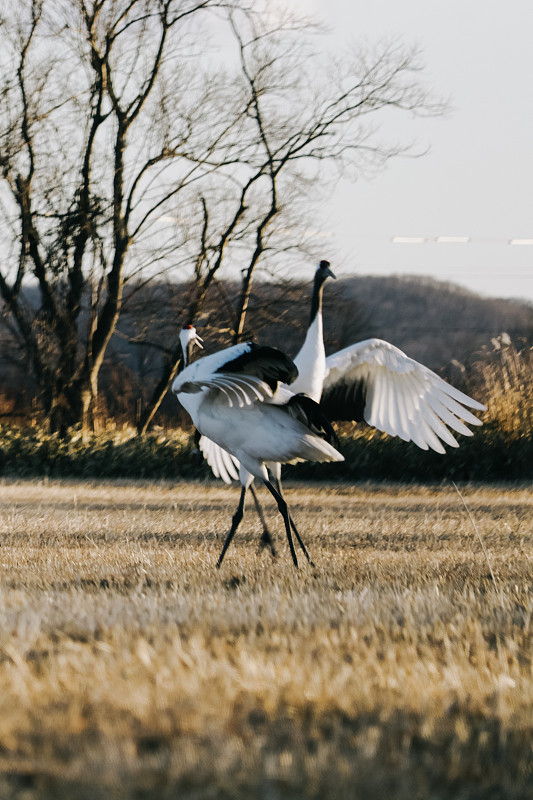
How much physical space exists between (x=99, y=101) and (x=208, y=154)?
210cm

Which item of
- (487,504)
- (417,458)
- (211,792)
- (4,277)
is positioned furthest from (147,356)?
(211,792)

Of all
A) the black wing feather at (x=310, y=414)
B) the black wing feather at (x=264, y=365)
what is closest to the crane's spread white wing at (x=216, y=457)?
the black wing feather at (x=310, y=414)

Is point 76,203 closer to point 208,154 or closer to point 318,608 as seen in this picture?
point 208,154

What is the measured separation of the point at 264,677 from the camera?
2953 mm

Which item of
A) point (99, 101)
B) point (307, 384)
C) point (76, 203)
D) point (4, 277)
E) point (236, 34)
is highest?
point (236, 34)

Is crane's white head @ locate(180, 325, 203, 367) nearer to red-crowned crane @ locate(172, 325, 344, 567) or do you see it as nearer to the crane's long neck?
red-crowned crane @ locate(172, 325, 344, 567)

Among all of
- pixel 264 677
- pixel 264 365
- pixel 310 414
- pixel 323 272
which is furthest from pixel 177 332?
pixel 264 677

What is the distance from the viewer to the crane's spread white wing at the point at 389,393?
22.4 feet

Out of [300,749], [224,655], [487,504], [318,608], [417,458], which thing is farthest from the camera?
[417,458]

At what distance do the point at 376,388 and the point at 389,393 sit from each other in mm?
100

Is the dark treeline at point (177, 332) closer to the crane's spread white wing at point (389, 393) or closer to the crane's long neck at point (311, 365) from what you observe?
the crane's spread white wing at point (389, 393)

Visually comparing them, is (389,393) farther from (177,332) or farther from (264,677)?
(177,332)

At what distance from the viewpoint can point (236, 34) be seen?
18.7 m

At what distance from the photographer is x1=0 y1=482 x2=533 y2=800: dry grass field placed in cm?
223
